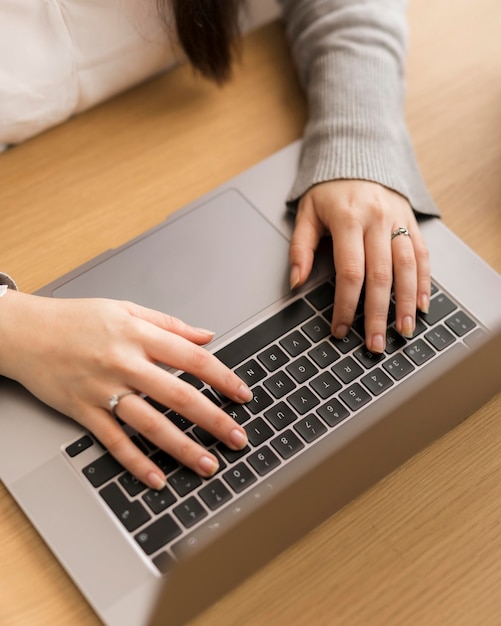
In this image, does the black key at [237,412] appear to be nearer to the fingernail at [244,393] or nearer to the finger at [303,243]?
the fingernail at [244,393]

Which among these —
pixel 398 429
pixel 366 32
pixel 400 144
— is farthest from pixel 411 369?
pixel 366 32

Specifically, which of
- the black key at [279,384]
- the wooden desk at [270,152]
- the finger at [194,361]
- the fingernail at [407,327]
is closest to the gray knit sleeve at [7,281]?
the wooden desk at [270,152]

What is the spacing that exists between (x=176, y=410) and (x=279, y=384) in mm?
86

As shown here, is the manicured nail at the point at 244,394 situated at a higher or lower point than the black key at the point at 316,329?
lower

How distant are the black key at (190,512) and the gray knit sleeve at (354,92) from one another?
310 mm

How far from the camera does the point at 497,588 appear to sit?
52cm

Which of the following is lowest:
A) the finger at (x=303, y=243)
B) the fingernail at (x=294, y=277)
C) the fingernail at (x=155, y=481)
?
the fingernail at (x=155, y=481)

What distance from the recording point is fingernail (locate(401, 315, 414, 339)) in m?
0.59

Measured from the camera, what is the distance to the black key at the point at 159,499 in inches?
20.0

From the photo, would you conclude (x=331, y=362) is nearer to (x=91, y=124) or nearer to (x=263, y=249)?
(x=263, y=249)

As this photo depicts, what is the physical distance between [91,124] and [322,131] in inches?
9.6

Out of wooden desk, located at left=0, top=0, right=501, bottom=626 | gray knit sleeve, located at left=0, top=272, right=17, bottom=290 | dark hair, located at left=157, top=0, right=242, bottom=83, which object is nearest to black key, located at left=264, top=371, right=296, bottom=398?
wooden desk, located at left=0, top=0, right=501, bottom=626

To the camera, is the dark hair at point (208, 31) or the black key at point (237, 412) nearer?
the black key at point (237, 412)

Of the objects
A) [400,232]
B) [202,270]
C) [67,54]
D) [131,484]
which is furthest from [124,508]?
[67,54]
